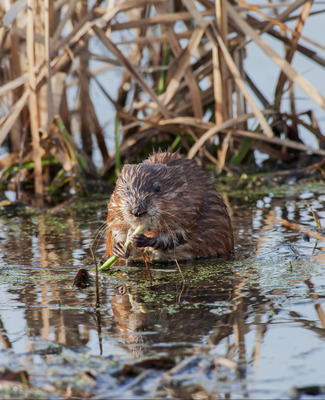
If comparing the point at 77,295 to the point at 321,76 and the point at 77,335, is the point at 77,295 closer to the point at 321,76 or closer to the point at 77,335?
the point at 77,335

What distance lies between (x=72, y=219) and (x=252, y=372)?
11.0ft

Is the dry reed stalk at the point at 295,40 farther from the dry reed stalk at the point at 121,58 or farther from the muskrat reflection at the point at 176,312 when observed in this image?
the muskrat reflection at the point at 176,312

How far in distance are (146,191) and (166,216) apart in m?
0.24

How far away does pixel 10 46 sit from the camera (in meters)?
6.82

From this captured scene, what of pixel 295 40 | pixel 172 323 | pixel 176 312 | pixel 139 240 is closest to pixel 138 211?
pixel 139 240

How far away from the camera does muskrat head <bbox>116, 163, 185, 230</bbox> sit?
Result: 4.19 metres

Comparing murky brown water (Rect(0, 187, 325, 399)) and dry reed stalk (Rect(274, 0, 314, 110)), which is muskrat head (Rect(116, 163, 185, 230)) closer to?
murky brown water (Rect(0, 187, 325, 399))

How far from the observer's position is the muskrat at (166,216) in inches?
167

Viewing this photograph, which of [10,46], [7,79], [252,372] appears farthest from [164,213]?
[7,79]

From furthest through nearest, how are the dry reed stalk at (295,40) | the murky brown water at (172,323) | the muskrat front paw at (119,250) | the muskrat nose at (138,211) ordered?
the dry reed stalk at (295,40) → the muskrat front paw at (119,250) → the muskrat nose at (138,211) → the murky brown water at (172,323)

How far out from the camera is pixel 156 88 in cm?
751

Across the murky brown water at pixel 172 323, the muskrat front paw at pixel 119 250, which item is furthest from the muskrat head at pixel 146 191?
the murky brown water at pixel 172 323

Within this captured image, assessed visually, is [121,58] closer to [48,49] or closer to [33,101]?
[48,49]

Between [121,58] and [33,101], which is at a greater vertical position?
[121,58]
